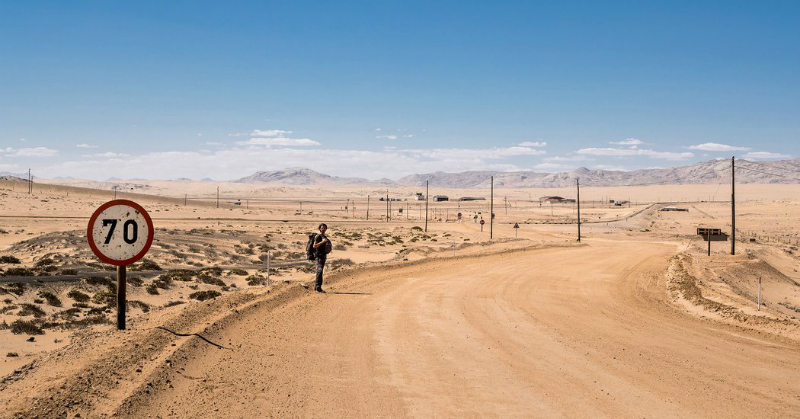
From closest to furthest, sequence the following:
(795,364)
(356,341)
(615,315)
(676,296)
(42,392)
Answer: (42,392) → (795,364) → (356,341) → (615,315) → (676,296)

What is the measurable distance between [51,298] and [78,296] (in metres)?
0.80

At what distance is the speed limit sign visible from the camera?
8305 mm

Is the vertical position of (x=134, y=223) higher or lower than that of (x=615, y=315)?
higher

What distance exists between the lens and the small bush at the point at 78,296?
1652 cm

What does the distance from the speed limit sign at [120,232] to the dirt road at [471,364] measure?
1.76 meters

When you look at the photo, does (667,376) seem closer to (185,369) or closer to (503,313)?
(503,313)

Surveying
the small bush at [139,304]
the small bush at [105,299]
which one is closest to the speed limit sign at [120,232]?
the small bush at [139,304]

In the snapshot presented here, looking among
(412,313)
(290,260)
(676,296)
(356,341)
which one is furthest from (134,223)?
(290,260)

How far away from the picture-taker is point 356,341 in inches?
439

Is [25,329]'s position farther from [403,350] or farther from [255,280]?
[255,280]

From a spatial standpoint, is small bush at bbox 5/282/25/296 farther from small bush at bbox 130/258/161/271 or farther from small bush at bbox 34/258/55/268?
small bush at bbox 130/258/161/271

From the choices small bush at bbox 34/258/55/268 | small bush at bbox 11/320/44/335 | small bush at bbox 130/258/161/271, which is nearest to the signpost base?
small bush at bbox 11/320/44/335

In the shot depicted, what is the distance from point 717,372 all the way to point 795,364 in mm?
2094

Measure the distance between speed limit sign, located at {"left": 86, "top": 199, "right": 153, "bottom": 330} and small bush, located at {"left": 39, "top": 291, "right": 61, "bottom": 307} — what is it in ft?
28.7
